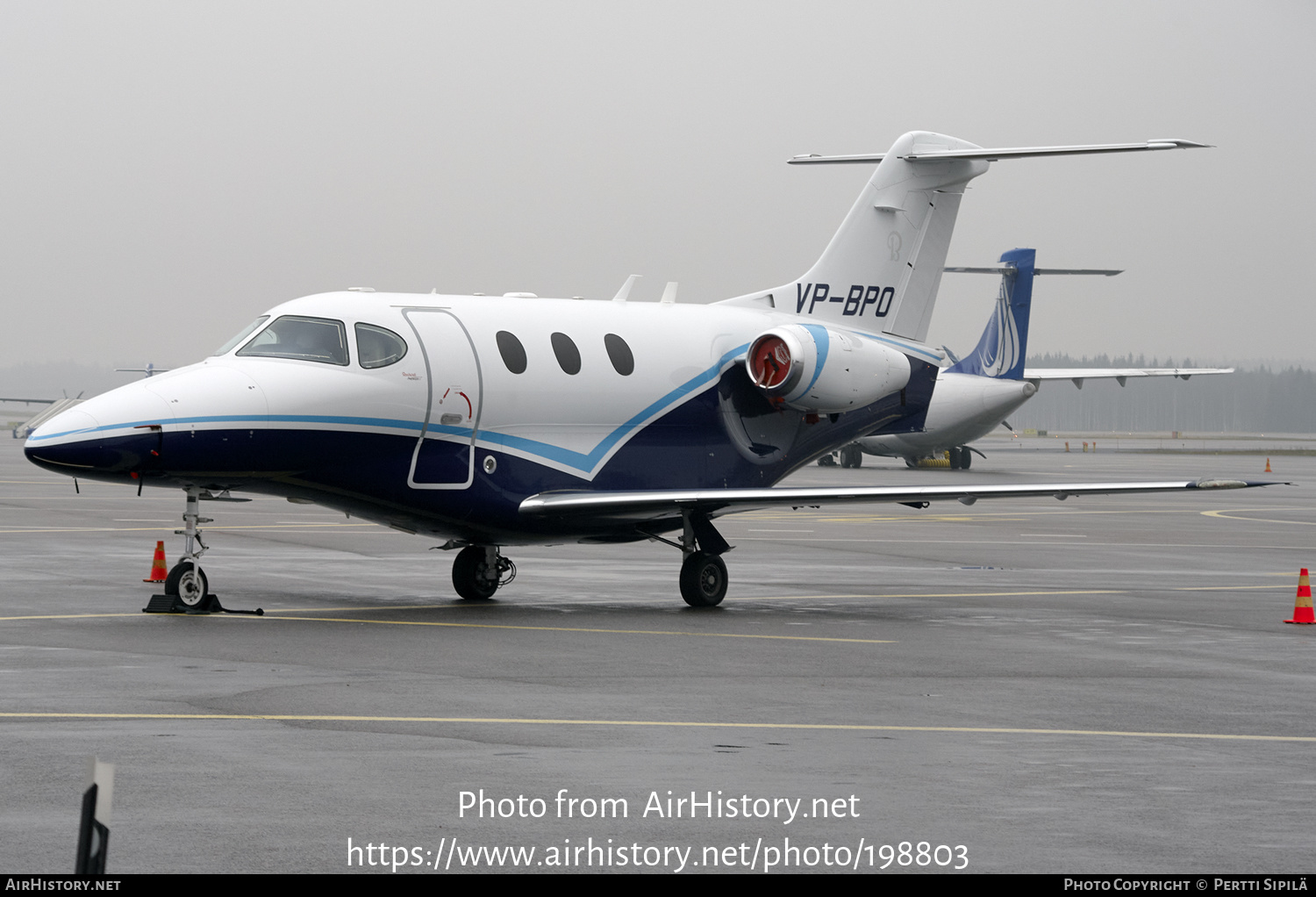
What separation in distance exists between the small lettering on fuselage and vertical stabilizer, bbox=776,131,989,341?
0.01 meters

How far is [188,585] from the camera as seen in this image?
16609mm

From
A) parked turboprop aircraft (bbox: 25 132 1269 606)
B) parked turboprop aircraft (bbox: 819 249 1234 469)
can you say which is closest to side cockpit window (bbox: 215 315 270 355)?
parked turboprop aircraft (bbox: 25 132 1269 606)

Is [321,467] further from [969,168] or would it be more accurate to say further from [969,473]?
[969,473]

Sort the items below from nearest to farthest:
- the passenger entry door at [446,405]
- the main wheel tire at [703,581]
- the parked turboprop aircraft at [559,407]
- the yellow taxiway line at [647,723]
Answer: the yellow taxiway line at [647,723] → the parked turboprop aircraft at [559,407] → the passenger entry door at [446,405] → the main wheel tire at [703,581]

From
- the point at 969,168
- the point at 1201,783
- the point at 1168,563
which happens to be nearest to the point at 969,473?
the point at 1168,563

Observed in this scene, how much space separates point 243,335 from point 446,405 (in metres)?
2.32

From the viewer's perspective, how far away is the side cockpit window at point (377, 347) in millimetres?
17188

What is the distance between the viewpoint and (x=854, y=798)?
8266mm

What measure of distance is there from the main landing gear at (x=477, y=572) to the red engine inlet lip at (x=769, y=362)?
4.01 metres

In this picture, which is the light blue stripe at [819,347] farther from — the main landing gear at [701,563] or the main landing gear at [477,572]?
the main landing gear at [477,572]

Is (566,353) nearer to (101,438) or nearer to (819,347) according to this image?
(819,347)

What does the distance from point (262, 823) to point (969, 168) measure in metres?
17.1

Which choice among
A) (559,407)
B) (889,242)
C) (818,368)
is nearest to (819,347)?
(818,368)

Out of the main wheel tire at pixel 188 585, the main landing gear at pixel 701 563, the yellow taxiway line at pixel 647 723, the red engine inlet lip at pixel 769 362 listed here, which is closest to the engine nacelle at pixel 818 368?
the red engine inlet lip at pixel 769 362
